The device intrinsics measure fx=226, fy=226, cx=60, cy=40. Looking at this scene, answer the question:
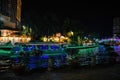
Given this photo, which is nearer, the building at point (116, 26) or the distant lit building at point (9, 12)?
the distant lit building at point (9, 12)

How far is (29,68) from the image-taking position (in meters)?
18.2

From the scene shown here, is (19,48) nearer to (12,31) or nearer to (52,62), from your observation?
(52,62)

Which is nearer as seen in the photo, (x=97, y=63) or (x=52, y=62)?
(x=52, y=62)

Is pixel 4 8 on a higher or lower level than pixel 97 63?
higher

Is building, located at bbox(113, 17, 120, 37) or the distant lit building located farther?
building, located at bbox(113, 17, 120, 37)

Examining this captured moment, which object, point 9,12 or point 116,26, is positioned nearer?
point 9,12

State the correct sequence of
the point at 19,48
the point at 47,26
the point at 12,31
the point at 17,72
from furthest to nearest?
the point at 47,26 → the point at 12,31 → the point at 19,48 → the point at 17,72

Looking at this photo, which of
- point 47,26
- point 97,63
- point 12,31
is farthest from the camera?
point 47,26

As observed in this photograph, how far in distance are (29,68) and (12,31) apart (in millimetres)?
26598

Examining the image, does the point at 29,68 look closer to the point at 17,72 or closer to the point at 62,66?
the point at 17,72

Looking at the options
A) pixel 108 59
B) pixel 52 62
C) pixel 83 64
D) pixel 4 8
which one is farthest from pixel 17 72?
pixel 4 8

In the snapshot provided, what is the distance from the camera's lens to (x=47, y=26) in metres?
87.4

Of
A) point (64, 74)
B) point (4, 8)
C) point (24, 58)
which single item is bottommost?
point (64, 74)

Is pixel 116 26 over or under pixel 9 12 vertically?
over
